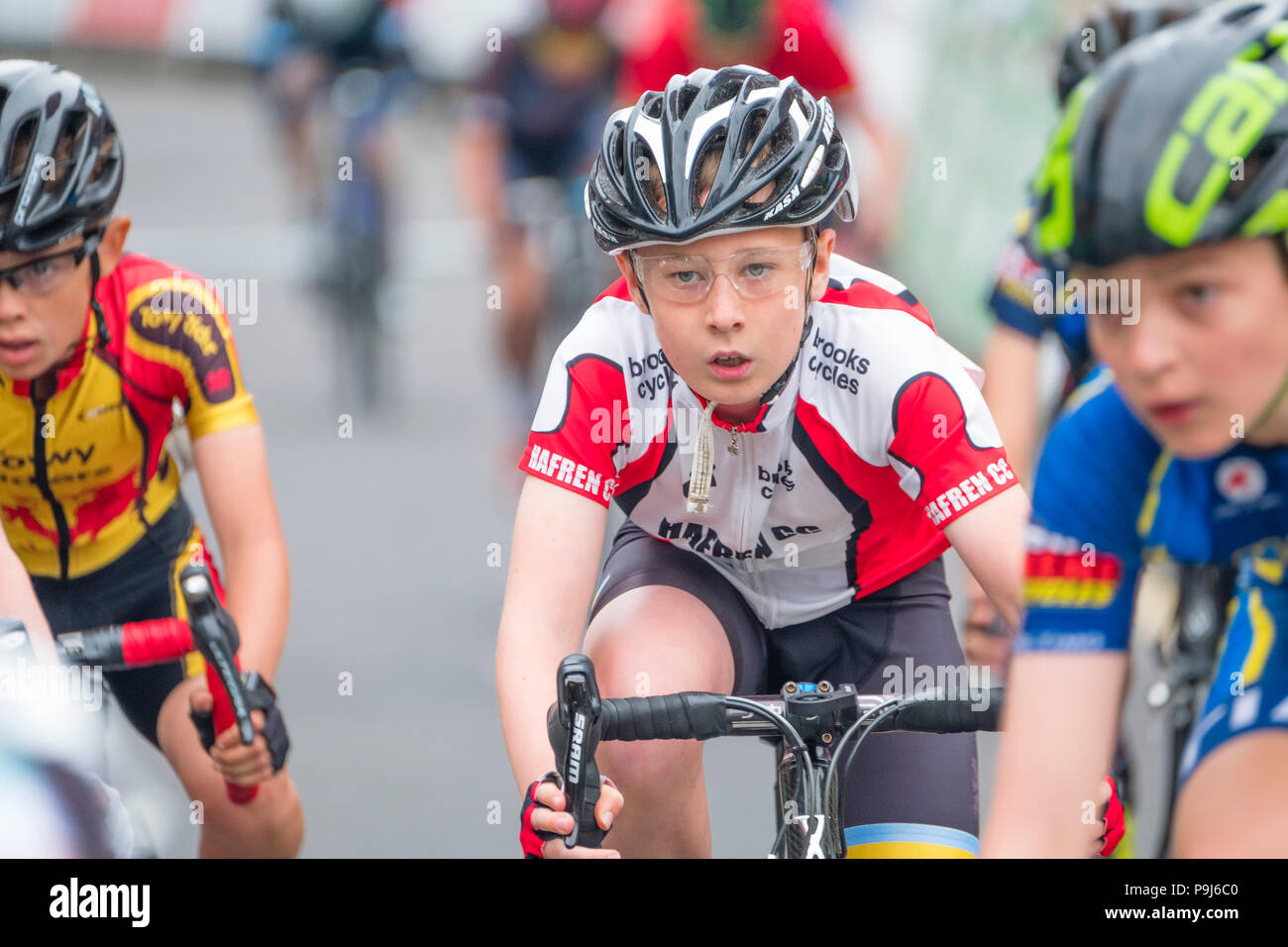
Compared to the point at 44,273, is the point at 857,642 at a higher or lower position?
lower

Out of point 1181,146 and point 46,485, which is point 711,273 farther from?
point 46,485

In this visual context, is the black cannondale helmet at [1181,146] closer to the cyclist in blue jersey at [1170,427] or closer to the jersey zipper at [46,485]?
the cyclist in blue jersey at [1170,427]

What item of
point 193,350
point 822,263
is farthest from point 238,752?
point 822,263

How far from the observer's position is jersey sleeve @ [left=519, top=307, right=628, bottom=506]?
3.62m

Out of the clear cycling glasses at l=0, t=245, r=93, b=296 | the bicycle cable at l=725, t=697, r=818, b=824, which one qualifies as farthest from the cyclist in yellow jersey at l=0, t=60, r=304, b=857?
the bicycle cable at l=725, t=697, r=818, b=824

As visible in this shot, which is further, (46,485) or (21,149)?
(46,485)

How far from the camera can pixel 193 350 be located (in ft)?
14.6

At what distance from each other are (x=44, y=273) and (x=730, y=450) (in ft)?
5.17

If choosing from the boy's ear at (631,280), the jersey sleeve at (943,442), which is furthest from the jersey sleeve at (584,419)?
the jersey sleeve at (943,442)

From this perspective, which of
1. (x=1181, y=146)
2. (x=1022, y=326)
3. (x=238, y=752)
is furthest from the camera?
(x=1022, y=326)

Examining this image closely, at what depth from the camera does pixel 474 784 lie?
289 inches

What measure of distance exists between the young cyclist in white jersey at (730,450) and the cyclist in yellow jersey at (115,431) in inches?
32.5

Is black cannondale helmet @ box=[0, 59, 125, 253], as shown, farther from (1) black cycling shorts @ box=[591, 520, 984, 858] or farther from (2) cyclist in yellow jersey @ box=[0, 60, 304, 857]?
(1) black cycling shorts @ box=[591, 520, 984, 858]

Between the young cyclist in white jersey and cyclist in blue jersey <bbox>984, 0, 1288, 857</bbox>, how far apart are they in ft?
2.30
